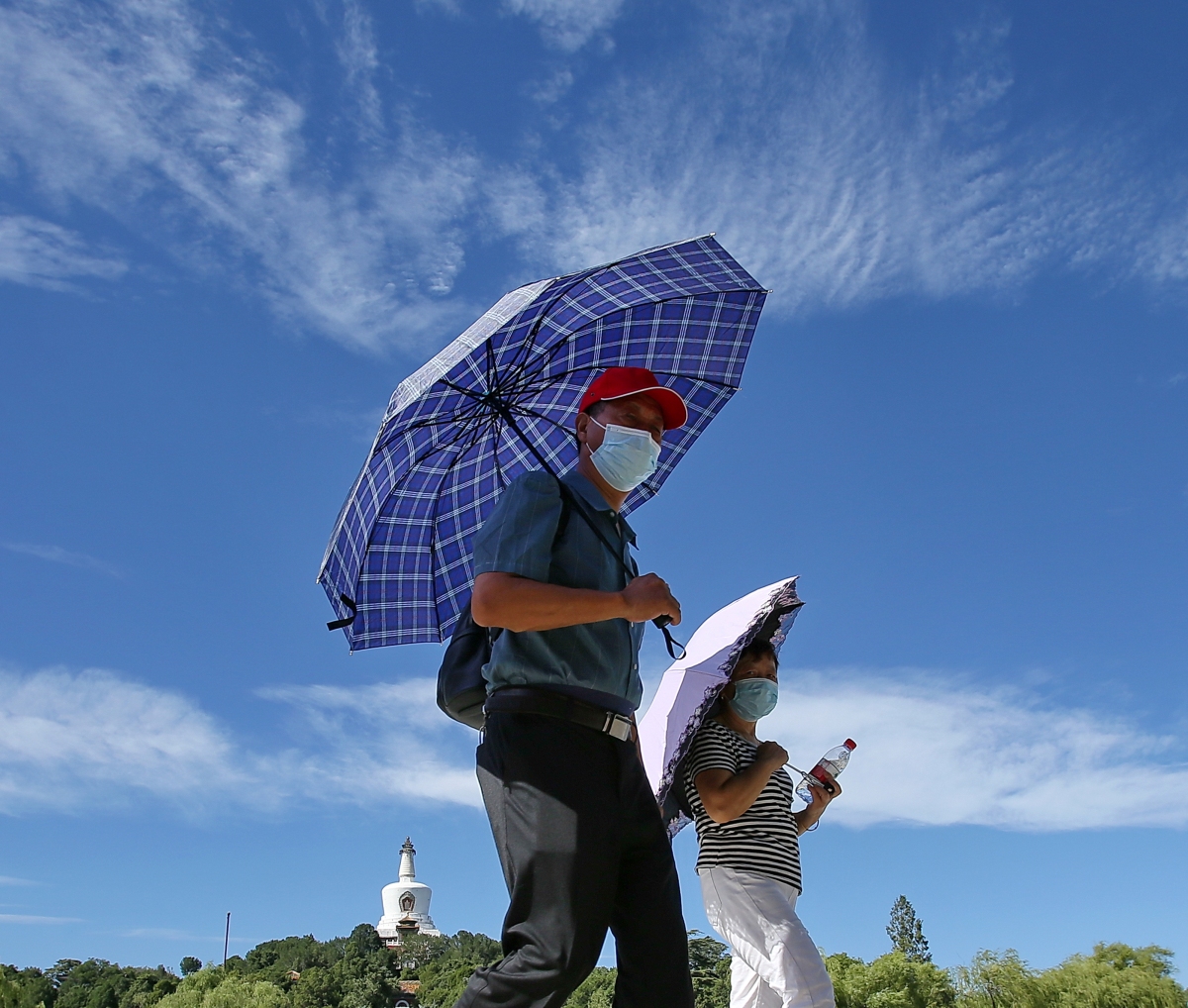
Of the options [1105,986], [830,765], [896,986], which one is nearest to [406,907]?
[896,986]

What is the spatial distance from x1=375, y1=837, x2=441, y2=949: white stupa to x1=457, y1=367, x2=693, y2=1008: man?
99.0m

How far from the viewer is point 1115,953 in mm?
43844

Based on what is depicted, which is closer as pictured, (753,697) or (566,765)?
(566,765)

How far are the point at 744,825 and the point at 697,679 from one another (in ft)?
2.33

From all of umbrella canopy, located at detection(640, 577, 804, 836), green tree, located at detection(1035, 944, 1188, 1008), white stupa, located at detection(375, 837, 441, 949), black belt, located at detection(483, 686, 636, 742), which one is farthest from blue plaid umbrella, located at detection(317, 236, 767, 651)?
white stupa, located at detection(375, 837, 441, 949)

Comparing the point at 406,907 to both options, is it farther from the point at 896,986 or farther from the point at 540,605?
the point at 540,605

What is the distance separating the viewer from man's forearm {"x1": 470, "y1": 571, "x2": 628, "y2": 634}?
2.66 metres

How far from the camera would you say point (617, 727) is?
2854 mm

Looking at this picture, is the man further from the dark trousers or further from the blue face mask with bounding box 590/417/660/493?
the blue face mask with bounding box 590/417/660/493

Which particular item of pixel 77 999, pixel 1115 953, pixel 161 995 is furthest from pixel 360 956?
pixel 1115 953

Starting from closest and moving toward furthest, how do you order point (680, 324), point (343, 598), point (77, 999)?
point (343, 598), point (680, 324), point (77, 999)

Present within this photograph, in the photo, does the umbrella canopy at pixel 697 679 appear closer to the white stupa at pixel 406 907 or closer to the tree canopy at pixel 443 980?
the tree canopy at pixel 443 980

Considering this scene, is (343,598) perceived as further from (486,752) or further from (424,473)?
(486,752)

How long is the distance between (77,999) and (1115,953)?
70003mm
